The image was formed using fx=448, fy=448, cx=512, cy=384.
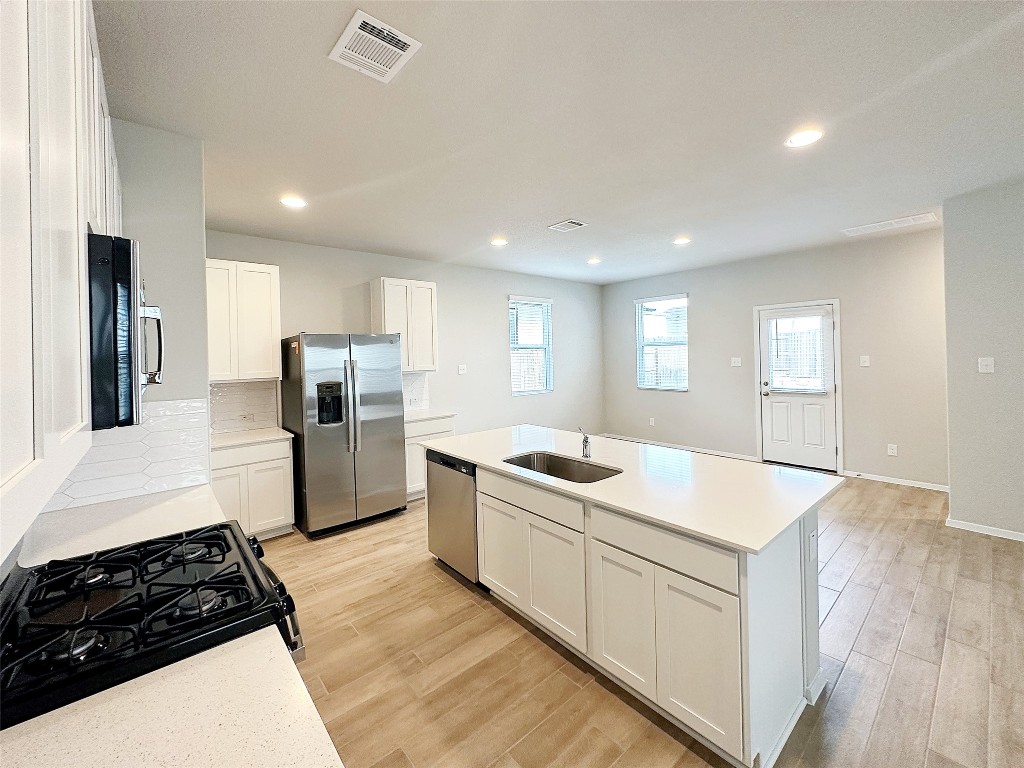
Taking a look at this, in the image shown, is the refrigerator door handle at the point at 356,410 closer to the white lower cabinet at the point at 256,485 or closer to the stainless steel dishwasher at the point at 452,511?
the white lower cabinet at the point at 256,485

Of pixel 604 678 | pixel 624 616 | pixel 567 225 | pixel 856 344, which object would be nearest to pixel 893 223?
pixel 856 344

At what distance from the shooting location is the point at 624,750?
1646 millimetres

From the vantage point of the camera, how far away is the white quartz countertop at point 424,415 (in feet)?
14.8

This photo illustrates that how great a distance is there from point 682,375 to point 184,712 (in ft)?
21.2

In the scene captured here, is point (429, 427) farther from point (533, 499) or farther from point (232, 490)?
point (533, 499)

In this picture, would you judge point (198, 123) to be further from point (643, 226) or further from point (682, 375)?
point (682, 375)

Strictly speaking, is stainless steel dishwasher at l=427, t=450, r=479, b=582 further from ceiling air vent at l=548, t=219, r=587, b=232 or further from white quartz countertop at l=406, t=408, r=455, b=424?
ceiling air vent at l=548, t=219, r=587, b=232

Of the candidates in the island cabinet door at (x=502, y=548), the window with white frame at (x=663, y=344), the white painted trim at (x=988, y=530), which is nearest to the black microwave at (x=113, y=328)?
the island cabinet door at (x=502, y=548)

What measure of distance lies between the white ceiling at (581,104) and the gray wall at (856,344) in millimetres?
1189

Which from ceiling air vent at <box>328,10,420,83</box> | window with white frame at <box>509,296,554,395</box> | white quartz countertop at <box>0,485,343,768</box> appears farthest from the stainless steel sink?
window with white frame at <box>509,296,554,395</box>

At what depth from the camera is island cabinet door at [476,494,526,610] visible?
2365 mm

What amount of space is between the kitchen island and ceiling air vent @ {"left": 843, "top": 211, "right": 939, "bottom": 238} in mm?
3384

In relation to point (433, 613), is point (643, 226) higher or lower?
higher

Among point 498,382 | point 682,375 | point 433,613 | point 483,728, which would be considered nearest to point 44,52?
point 483,728
